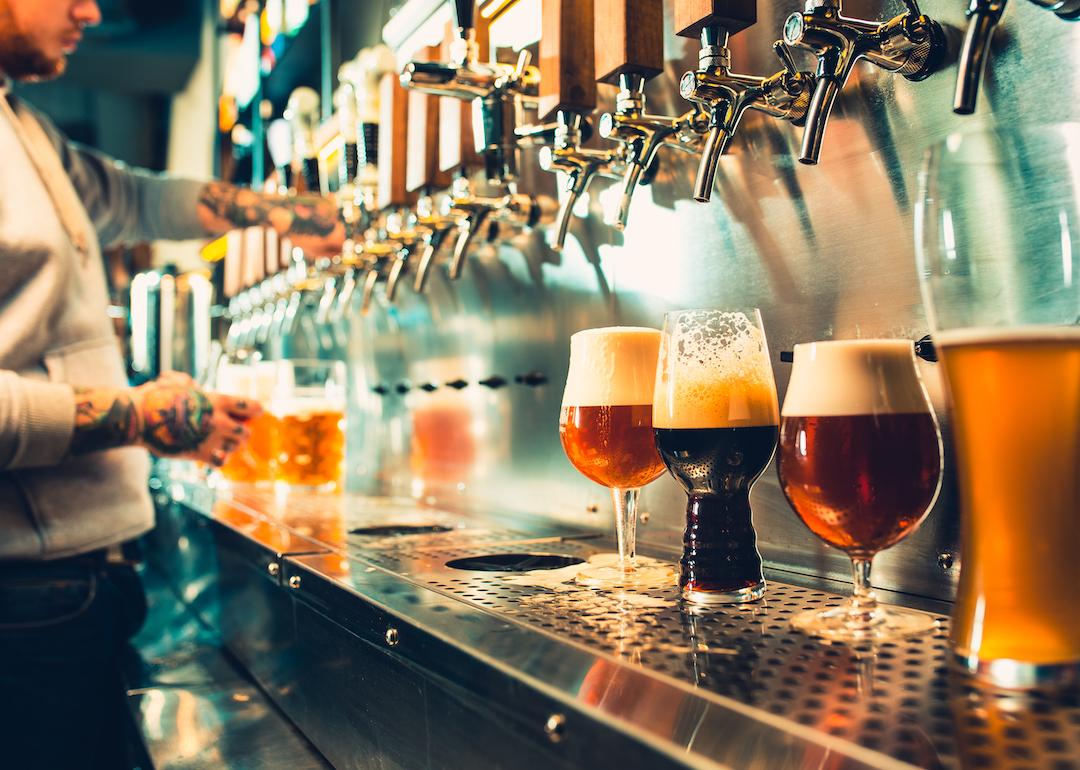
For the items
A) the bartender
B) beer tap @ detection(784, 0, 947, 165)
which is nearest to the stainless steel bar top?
beer tap @ detection(784, 0, 947, 165)

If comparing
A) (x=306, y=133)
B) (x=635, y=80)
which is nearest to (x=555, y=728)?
(x=635, y=80)

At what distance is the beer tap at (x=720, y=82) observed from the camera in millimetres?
989

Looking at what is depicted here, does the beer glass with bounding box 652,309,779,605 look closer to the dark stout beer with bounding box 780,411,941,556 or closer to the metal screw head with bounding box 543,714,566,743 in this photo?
the dark stout beer with bounding box 780,411,941,556

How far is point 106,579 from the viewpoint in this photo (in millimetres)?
1677

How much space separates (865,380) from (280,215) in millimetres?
1782

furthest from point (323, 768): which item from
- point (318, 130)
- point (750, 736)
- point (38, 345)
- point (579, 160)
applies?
point (318, 130)

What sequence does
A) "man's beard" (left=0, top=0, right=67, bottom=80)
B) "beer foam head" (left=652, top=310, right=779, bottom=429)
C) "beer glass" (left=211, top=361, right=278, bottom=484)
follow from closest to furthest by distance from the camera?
"beer foam head" (left=652, top=310, right=779, bottom=429) < "man's beard" (left=0, top=0, right=67, bottom=80) < "beer glass" (left=211, top=361, right=278, bottom=484)

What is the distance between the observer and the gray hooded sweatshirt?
1.46 m

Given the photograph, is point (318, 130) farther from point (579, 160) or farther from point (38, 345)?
point (579, 160)

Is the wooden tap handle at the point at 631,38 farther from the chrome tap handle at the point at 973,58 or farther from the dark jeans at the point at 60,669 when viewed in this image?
the dark jeans at the point at 60,669

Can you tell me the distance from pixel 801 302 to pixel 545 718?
25.3 inches

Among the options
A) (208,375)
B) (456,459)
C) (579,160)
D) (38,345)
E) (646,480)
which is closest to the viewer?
(646,480)

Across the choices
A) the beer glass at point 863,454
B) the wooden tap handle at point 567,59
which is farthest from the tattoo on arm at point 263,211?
the beer glass at point 863,454

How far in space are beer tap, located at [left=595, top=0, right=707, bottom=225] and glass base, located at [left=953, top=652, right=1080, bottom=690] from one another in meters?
0.70
